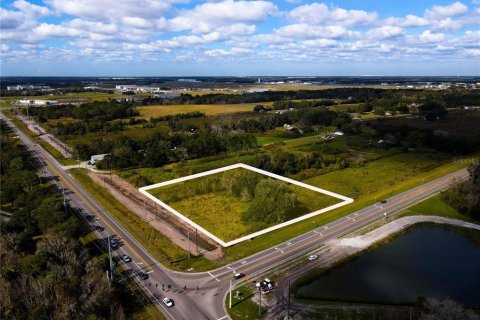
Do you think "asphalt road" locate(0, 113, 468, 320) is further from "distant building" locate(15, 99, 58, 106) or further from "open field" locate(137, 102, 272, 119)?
"distant building" locate(15, 99, 58, 106)

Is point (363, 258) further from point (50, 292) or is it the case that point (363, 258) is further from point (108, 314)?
point (50, 292)

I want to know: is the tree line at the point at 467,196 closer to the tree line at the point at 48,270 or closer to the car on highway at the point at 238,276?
the car on highway at the point at 238,276

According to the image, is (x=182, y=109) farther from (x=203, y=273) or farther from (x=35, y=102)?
(x=203, y=273)

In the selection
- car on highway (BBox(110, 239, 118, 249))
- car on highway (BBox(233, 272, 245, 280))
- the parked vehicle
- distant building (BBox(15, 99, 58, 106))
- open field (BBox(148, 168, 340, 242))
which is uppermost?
distant building (BBox(15, 99, 58, 106))

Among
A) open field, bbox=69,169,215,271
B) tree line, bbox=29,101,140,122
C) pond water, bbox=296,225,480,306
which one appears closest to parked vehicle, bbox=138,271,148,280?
open field, bbox=69,169,215,271

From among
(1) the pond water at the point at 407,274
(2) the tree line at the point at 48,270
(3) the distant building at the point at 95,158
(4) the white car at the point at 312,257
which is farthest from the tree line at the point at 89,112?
(1) the pond water at the point at 407,274
